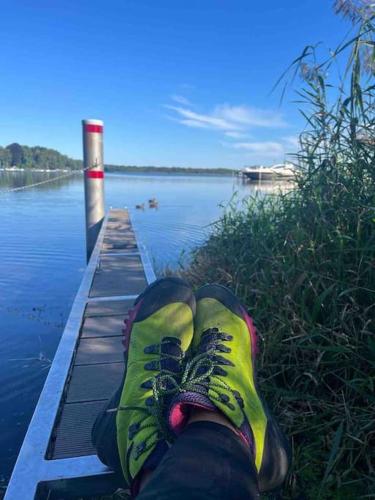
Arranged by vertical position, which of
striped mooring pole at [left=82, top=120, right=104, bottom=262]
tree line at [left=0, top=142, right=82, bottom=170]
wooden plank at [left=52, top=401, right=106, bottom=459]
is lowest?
wooden plank at [left=52, top=401, right=106, bottom=459]

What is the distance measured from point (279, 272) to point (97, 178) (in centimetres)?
533

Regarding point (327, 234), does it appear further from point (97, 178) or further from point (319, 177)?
point (97, 178)

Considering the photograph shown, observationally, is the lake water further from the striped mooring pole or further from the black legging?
the black legging

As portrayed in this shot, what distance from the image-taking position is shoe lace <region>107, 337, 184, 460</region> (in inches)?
42.4

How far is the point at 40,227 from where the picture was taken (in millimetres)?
9469

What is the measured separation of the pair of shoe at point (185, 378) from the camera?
3.57 ft

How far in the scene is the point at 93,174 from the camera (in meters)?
6.64

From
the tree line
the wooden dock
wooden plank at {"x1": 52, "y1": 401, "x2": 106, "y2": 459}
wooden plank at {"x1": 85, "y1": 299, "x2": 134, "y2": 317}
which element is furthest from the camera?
the tree line

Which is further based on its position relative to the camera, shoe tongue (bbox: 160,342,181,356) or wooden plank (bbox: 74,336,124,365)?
wooden plank (bbox: 74,336,124,365)

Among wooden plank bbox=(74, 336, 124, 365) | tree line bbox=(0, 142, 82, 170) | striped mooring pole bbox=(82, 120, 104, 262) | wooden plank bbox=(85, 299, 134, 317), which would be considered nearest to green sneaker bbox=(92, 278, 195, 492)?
wooden plank bbox=(74, 336, 124, 365)

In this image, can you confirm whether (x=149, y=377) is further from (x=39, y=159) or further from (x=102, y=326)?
(x=39, y=159)

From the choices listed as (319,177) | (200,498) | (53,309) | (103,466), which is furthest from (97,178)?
(200,498)

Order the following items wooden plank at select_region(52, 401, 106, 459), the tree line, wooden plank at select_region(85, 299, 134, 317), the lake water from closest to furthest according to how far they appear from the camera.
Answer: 1. wooden plank at select_region(52, 401, 106, 459)
2. the lake water
3. wooden plank at select_region(85, 299, 134, 317)
4. the tree line

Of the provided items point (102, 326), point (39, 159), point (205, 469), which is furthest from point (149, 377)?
point (39, 159)
